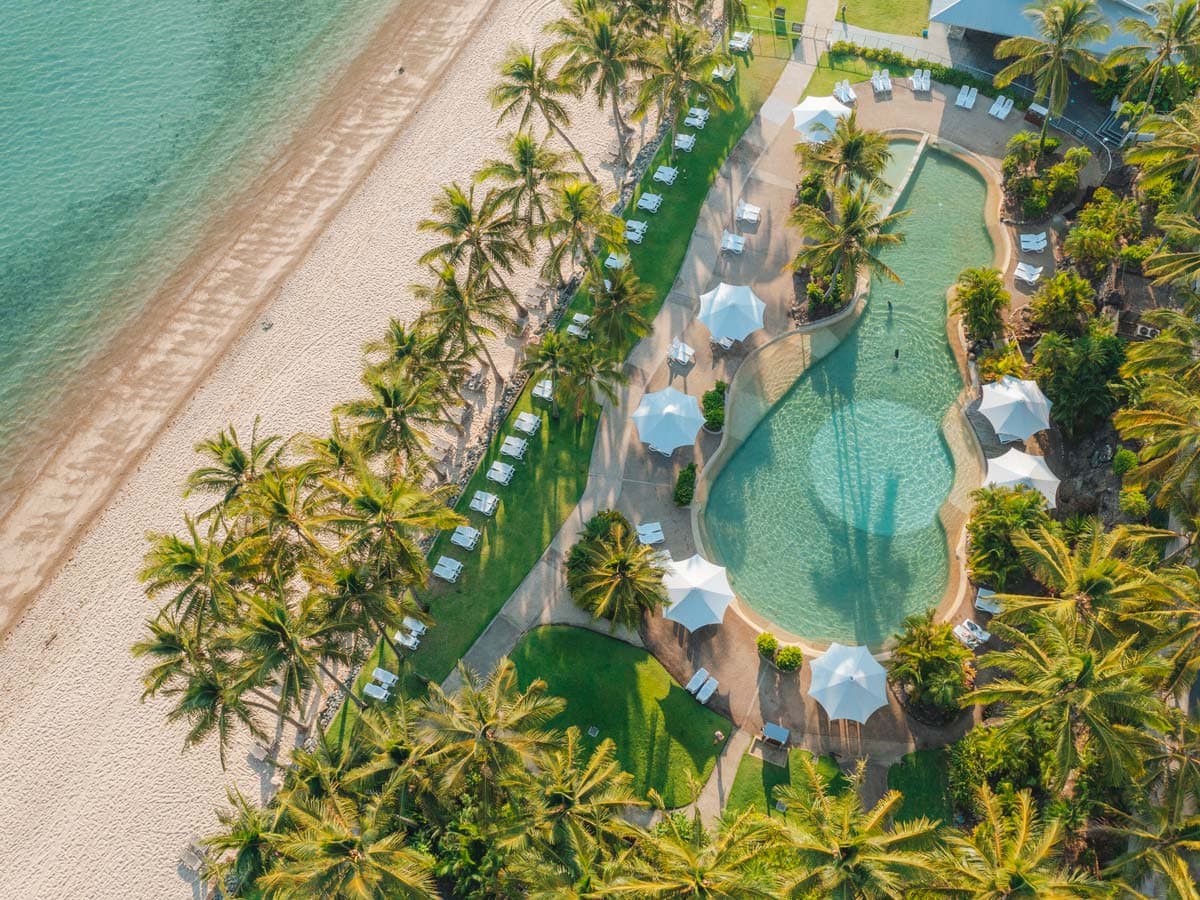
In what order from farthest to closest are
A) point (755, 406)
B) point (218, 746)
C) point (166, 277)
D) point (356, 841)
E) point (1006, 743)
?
point (166, 277) → point (755, 406) → point (218, 746) → point (1006, 743) → point (356, 841)

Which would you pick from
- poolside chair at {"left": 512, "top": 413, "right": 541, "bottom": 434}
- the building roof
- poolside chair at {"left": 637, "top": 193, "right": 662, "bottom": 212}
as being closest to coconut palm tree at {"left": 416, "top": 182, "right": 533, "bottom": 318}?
poolside chair at {"left": 512, "top": 413, "right": 541, "bottom": 434}

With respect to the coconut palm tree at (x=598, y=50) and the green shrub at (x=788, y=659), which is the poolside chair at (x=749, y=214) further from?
the green shrub at (x=788, y=659)

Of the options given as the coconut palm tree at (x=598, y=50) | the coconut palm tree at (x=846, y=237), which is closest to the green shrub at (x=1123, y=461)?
the coconut palm tree at (x=846, y=237)

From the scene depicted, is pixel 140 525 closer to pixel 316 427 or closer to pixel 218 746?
pixel 316 427

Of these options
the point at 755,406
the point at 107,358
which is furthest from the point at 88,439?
the point at 755,406

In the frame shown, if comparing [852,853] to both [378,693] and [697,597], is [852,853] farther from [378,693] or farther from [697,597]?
[378,693]

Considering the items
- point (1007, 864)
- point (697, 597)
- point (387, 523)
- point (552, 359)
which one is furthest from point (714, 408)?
point (1007, 864)

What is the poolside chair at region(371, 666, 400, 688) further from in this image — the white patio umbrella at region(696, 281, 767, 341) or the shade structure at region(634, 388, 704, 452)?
the white patio umbrella at region(696, 281, 767, 341)
